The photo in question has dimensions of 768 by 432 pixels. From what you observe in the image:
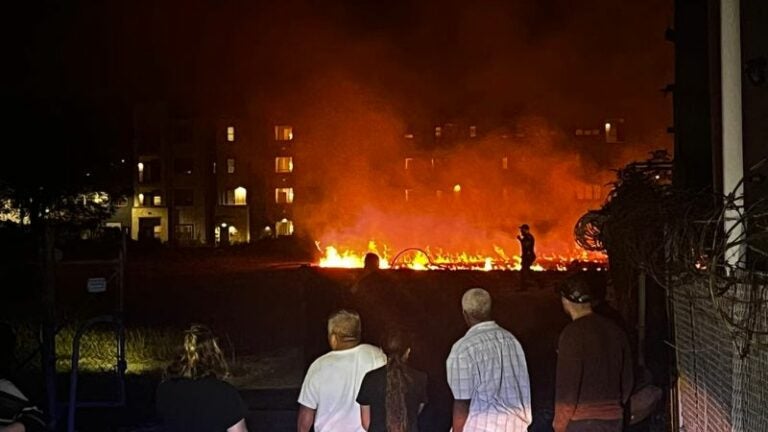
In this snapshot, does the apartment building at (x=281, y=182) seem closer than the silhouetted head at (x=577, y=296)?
No

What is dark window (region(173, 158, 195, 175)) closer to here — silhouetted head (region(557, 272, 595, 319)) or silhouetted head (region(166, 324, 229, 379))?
silhouetted head (region(557, 272, 595, 319))

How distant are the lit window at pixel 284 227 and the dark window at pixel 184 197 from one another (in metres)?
8.32

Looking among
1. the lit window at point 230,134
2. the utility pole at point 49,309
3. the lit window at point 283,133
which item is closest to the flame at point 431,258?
the utility pole at point 49,309

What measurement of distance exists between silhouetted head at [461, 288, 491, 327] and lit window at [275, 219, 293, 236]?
5644 centimetres

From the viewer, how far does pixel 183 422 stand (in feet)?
14.6

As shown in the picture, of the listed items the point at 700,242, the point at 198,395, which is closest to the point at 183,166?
the point at 198,395

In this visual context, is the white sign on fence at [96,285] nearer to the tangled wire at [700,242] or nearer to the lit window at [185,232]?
the tangled wire at [700,242]

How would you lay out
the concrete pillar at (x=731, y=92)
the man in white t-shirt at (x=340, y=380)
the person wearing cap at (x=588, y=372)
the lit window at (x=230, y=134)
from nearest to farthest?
the man in white t-shirt at (x=340, y=380), the person wearing cap at (x=588, y=372), the concrete pillar at (x=731, y=92), the lit window at (x=230, y=134)

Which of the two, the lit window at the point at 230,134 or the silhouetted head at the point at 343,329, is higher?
the lit window at the point at 230,134

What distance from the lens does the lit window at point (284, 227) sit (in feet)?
201

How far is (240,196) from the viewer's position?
6494 centimetres

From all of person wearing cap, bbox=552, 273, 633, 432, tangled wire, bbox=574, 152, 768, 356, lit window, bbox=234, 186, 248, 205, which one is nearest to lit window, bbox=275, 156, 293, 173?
lit window, bbox=234, 186, 248, 205

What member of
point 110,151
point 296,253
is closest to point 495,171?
point 296,253

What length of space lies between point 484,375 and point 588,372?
2.44 ft
